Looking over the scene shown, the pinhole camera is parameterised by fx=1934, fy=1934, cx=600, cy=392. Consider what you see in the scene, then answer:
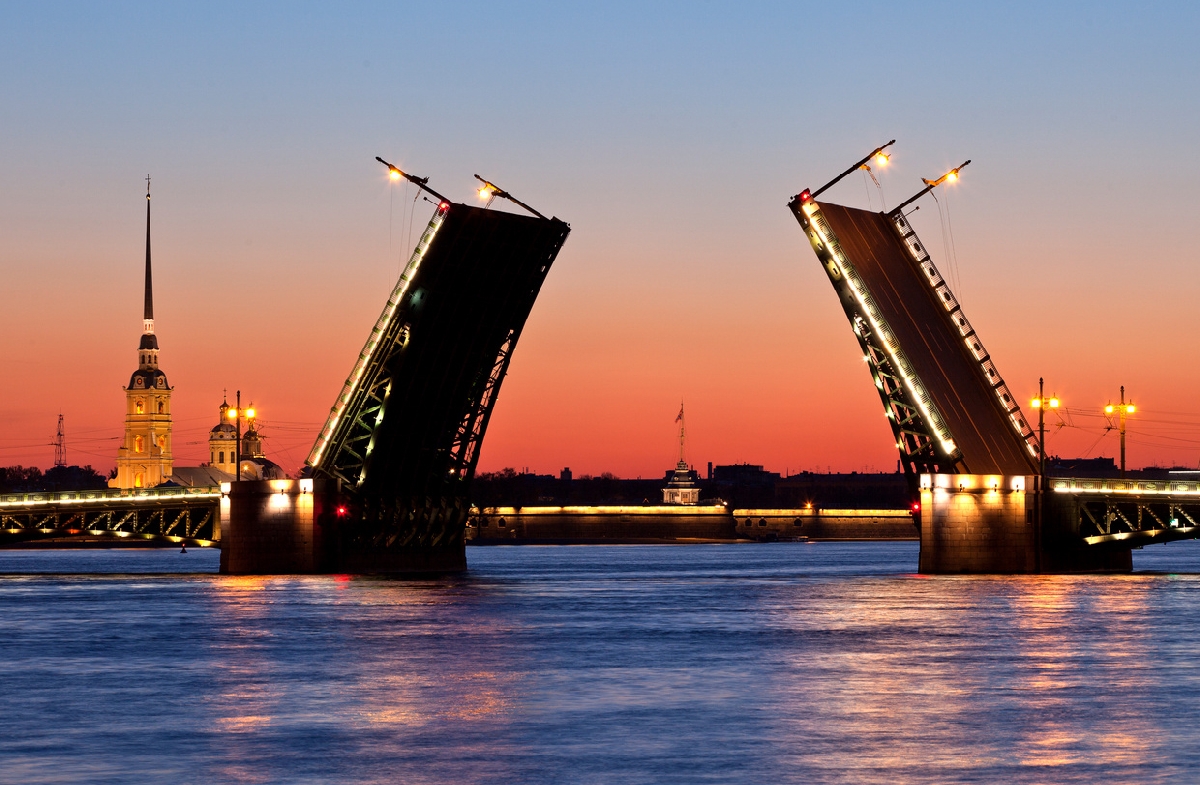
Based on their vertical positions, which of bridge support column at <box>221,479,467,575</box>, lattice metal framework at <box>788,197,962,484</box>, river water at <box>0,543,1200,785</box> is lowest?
river water at <box>0,543,1200,785</box>

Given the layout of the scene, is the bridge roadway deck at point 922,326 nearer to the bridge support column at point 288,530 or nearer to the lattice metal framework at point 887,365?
the lattice metal framework at point 887,365

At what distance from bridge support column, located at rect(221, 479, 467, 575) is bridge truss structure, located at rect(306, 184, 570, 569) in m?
0.18

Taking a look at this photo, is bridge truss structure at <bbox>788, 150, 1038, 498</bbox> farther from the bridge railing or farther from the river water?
the bridge railing

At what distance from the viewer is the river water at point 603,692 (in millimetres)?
17188

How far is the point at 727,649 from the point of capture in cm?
3181

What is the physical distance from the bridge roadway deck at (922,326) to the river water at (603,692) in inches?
464

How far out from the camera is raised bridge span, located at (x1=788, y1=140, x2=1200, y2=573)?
56.4m

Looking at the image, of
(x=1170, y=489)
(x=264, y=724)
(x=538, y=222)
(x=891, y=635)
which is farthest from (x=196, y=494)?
(x=264, y=724)

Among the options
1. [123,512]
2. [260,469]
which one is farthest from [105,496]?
[260,469]

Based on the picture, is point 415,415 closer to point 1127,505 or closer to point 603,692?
point 1127,505

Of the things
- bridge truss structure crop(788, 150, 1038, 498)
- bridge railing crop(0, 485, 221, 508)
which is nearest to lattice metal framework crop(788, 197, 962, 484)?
bridge truss structure crop(788, 150, 1038, 498)

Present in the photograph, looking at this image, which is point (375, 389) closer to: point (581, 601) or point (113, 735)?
point (581, 601)

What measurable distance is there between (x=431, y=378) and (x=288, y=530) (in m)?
7.84

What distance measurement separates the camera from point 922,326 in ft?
189
